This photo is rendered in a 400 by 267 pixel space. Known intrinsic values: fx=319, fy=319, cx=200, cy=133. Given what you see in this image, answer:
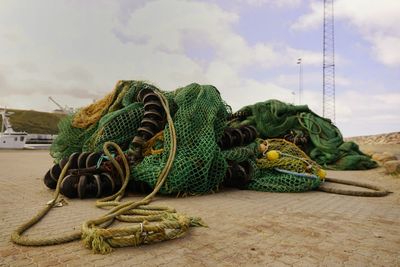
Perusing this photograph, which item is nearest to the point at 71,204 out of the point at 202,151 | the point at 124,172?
the point at 124,172

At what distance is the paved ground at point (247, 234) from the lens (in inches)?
94.7

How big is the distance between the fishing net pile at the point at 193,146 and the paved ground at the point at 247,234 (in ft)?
1.35

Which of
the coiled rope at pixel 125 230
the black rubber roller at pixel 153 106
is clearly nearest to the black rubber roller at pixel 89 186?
the coiled rope at pixel 125 230

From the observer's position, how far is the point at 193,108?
541cm

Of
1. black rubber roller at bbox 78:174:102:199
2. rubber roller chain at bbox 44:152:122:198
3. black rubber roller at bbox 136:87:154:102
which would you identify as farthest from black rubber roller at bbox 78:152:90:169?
black rubber roller at bbox 136:87:154:102

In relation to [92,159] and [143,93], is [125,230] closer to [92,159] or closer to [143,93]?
[92,159]

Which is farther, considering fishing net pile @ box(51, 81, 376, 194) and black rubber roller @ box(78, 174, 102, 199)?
fishing net pile @ box(51, 81, 376, 194)

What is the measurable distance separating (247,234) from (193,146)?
7.05ft

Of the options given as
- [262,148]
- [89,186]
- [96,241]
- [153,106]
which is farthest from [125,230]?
[262,148]

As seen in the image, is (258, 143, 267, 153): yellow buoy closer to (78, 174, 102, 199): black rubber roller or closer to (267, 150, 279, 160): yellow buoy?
(267, 150, 279, 160): yellow buoy

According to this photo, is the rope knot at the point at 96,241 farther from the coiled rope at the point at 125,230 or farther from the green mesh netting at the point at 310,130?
the green mesh netting at the point at 310,130

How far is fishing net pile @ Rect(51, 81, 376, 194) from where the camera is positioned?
15.6 ft

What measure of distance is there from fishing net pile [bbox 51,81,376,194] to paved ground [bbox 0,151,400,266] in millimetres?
412

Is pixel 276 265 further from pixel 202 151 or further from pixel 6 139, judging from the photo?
pixel 6 139
